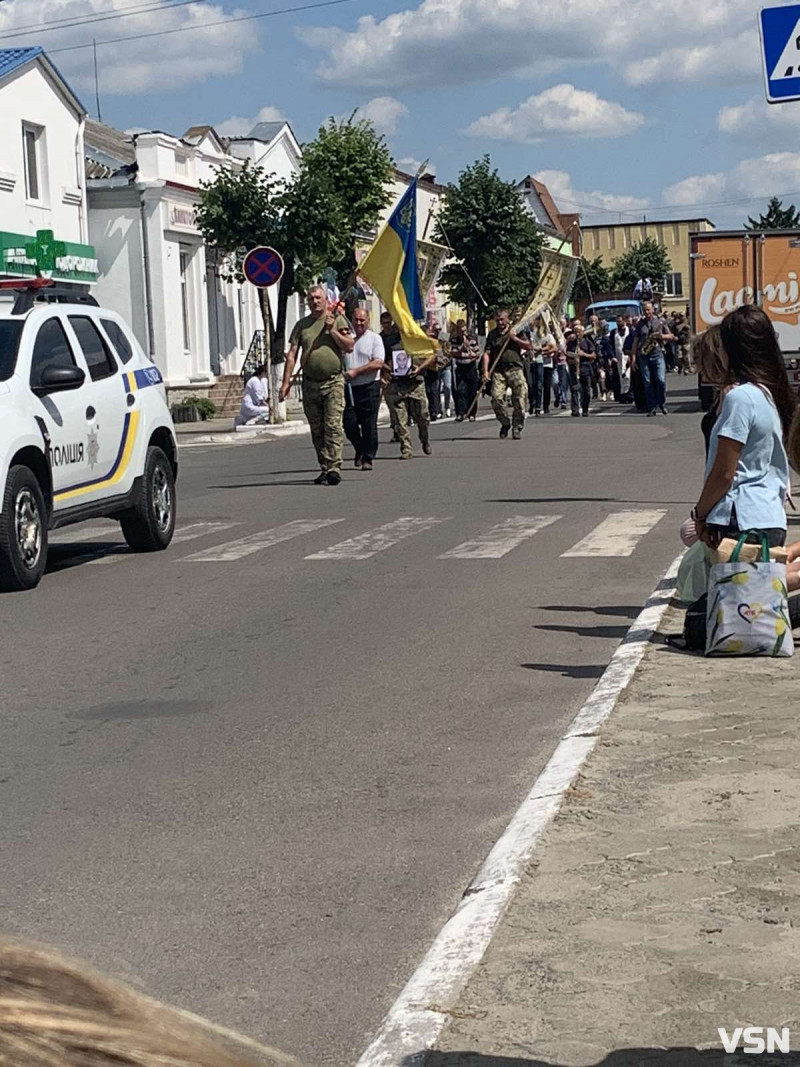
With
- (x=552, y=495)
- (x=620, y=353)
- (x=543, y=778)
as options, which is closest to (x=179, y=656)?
(x=543, y=778)

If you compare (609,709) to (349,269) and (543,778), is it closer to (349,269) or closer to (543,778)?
(543,778)

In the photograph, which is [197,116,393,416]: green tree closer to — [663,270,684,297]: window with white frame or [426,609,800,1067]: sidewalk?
[426,609,800,1067]: sidewalk

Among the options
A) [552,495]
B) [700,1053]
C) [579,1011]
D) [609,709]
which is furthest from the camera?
[552,495]

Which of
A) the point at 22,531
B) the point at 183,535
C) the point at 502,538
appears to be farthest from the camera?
the point at 183,535

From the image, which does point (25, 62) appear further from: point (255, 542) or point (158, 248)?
point (255, 542)

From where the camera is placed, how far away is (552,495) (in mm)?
17203

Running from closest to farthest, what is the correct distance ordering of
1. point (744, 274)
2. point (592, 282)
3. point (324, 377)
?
point (324, 377) → point (744, 274) → point (592, 282)

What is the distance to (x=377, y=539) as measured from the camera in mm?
13703

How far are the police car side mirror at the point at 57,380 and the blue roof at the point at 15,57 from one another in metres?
24.6

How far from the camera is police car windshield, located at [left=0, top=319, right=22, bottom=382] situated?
1175 cm

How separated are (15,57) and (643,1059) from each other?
35.3 m

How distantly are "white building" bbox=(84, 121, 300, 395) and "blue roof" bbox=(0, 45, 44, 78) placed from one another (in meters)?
4.44

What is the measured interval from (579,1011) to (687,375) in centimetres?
5848

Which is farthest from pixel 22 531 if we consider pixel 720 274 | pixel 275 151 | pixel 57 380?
pixel 275 151
